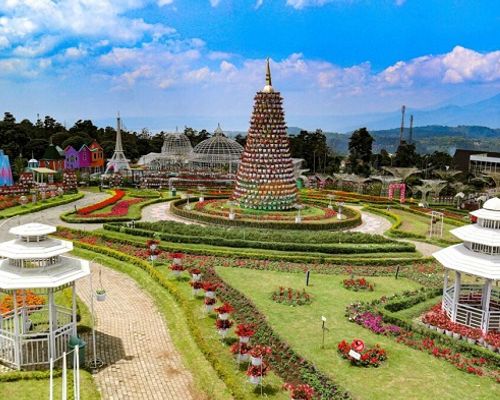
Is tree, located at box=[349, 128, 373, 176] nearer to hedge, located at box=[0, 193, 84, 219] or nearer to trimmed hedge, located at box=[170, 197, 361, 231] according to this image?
trimmed hedge, located at box=[170, 197, 361, 231]

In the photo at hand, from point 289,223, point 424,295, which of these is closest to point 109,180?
point 289,223

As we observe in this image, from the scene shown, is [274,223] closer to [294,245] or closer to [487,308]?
[294,245]

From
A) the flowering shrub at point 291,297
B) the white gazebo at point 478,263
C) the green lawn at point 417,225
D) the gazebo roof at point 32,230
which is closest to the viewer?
the gazebo roof at point 32,230

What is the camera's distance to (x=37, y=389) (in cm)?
1452

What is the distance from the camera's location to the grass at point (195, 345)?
1502 cm

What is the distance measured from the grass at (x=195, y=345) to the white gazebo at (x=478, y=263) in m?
8.76

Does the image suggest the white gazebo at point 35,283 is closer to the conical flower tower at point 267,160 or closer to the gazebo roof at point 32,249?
the gazebo roof at point 32,249

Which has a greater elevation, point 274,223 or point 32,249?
point 32,249

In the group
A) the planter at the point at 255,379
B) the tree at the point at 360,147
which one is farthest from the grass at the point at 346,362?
the tree at the point at 360,147

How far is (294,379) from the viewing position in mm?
15945

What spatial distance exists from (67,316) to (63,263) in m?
2.82

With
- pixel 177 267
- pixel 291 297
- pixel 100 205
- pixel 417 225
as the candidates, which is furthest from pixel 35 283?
pixel 417 225

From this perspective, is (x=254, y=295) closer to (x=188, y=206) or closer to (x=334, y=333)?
(x=334, y=333)

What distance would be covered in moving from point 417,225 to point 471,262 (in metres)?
25.4
